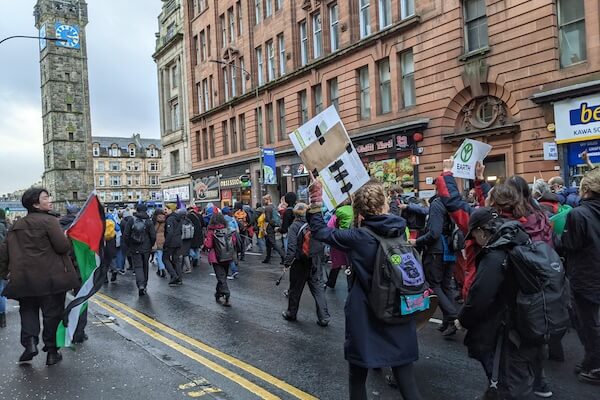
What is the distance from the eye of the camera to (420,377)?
4.88m

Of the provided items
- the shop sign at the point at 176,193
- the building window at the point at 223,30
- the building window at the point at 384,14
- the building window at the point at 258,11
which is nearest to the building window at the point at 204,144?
the shop sign at the point at 176,193

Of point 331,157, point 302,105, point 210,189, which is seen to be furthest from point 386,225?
point 210,189

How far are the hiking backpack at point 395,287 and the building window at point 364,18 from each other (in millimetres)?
21897

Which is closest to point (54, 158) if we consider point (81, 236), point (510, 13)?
point (510, 13)

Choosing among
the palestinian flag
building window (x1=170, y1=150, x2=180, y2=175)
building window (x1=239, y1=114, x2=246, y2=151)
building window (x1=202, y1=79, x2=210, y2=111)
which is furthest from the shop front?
building window (x1=170, y1=150, x2=180, y2=175)

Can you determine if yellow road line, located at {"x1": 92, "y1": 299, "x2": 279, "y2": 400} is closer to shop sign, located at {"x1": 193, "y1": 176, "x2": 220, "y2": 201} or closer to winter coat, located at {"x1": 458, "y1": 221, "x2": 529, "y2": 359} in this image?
winter coat, located at {"x1": 458, "y1": 221, "x2": 529, "y2": 359}

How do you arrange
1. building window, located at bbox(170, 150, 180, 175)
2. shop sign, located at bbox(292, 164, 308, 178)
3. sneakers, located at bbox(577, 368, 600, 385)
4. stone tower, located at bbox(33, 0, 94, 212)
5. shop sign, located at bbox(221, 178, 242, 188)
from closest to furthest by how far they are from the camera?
sneakers, located at bbox(577, 368, 600, 385) < shop sign, located at bbox(292, 164, 308, 178) < shop sign, located at bbox(221, 178, 242, 188) < building window, located at bbox(170, 150, 180, 175) < stone tower, located at bbox(33, 0, 94, 212)

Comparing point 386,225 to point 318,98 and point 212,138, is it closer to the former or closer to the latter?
point 318,98

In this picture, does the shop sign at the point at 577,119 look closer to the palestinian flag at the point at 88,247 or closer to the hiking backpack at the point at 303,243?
the hiking backpack at the point at 303,243

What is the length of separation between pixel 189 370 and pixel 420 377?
239cm

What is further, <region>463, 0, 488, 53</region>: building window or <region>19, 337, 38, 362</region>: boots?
<region>463, 0, 488, 53</region>: building window

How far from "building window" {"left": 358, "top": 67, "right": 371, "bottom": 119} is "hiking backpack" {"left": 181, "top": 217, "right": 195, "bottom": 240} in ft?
45.9

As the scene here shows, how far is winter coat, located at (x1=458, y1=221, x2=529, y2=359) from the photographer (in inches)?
130

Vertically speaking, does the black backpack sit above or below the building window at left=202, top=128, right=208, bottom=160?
below
